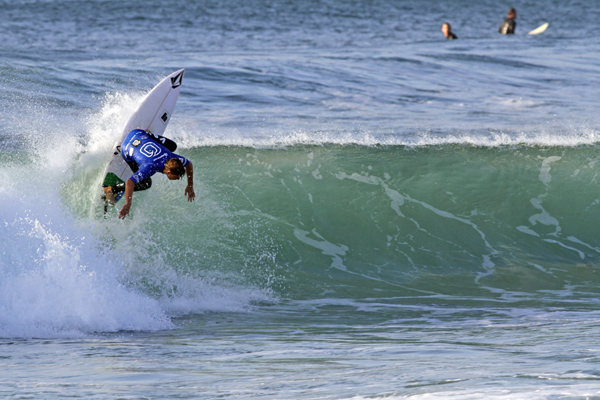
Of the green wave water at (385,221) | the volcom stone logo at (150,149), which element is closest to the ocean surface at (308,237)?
the green wave water at (385,221)

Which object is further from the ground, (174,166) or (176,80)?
(176,80)

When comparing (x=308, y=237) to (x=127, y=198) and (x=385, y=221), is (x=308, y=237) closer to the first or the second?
(x=385, y=221)

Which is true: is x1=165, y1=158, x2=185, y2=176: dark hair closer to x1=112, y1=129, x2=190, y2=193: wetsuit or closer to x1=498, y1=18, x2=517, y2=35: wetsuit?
x1=112, y1=129, x2=190, y2=193: wetsuit

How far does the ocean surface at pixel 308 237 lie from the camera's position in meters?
4.42

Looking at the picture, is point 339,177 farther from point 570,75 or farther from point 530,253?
point 570,75

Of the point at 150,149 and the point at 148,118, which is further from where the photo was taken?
the point at 148,118

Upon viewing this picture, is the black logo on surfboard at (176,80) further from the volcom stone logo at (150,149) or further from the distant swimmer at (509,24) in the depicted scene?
the distant swimmer at (509,24)

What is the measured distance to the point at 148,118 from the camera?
26.9 feet

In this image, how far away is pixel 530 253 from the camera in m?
8.58

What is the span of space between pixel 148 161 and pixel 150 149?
0.15 meters

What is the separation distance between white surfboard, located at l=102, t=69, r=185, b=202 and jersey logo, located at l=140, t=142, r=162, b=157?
771 mm

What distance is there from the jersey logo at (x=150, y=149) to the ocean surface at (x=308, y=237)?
1050mm


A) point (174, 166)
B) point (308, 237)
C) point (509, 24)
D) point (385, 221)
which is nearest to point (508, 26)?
point (509, 24)

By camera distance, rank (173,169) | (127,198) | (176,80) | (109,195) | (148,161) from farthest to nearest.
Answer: (176,80), (109,195), (148,161), (127,198), (173,169)
